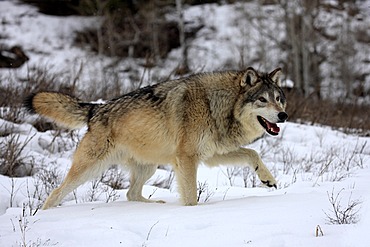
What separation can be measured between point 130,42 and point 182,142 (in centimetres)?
2415

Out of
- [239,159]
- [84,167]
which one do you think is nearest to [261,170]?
[239,159]

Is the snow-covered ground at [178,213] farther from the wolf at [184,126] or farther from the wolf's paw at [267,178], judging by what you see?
the wolf at [184,126]

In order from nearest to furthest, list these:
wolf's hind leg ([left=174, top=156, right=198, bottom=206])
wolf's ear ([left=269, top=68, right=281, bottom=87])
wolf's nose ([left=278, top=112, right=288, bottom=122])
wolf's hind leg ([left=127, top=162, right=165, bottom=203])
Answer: wolf's nose ([left=278, top=112, right=288, bottom=122]) → wolf's hind leg ([left=174, top=156, right=198, bottom=206]) → wolf's ear ([left=269, top=68, right=281, bottom=87]) → wolf's hind leg ([left=127, top=162, right=165, bottom=203])

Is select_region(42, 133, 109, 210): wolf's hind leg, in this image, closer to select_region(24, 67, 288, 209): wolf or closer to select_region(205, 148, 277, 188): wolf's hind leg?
select_region(24, 67, 288, 209): wolf

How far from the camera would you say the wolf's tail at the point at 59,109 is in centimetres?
538

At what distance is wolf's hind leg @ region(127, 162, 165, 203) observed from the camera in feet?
18.1

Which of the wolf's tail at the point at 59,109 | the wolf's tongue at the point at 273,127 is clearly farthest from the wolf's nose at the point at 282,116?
the wolf's tail at the point at 59,109

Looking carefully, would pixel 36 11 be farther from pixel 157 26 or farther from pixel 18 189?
pixel 18 189

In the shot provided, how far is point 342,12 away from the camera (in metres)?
30.9

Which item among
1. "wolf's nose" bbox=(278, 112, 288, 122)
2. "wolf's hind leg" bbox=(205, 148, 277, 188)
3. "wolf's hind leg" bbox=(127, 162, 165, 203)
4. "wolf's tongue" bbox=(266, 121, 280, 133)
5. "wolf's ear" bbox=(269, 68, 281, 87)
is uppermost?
"wolf's ear" bbox=(269, 68, 281, 87)

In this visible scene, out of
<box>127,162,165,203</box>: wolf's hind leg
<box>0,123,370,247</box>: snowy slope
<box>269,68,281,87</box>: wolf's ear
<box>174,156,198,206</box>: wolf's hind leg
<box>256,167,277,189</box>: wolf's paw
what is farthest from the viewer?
<box>127,162,165,203</box>: wolf's hind leg

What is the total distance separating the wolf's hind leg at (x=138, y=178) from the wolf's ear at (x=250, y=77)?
5.25 feet

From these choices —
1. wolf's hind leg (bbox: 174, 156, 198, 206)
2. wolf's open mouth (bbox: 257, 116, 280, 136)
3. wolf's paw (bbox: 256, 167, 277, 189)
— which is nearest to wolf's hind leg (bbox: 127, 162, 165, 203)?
wolf's hind leg (bbox: 174, 156, 198, 206)

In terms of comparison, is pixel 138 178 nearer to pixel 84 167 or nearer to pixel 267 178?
pixel 84 167
